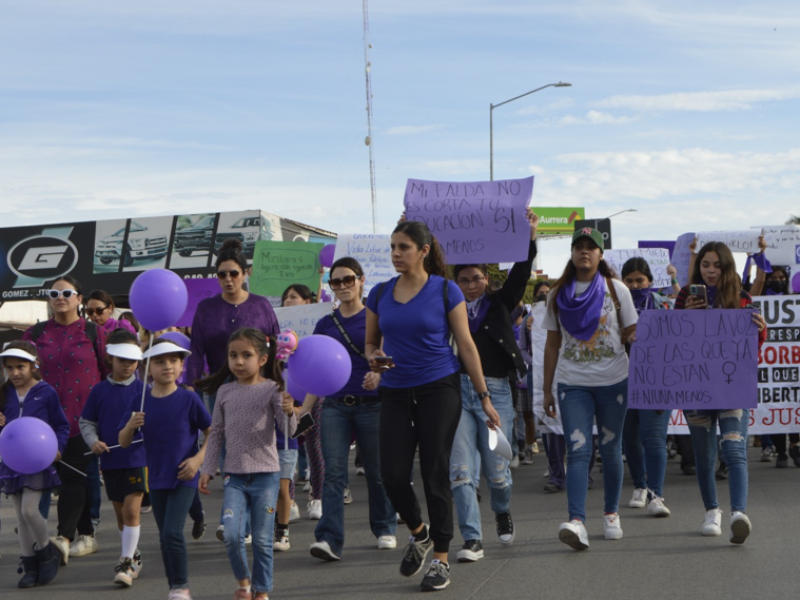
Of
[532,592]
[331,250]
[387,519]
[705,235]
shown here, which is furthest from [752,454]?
[532,592]

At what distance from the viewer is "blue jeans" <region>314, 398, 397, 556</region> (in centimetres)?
699

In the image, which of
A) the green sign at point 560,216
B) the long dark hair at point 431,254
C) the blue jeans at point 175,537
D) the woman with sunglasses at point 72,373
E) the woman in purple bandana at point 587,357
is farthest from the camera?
the green sign at point 560,216

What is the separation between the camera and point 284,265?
14.5 metres

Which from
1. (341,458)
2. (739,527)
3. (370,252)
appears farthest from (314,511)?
(370,252)

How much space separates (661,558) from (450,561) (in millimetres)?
1294

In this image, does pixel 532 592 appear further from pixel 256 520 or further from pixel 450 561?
pixel 256 520

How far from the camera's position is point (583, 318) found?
7133 millimetres

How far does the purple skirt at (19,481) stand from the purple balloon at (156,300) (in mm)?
1171

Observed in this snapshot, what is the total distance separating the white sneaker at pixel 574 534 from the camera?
6875mm

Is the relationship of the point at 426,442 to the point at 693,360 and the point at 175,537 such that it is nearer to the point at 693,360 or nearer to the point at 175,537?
the point at 175,537

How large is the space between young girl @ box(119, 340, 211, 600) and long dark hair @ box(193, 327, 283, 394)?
24 cm

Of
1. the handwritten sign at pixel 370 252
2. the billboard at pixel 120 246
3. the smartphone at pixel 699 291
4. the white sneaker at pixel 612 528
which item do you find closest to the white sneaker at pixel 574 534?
the white sneaker at pixel 612 528

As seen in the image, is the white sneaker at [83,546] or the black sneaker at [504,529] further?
the white sneaker at [83,546]

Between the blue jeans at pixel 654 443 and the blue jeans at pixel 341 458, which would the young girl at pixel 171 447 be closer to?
the blue jeans at pixel 341 458
